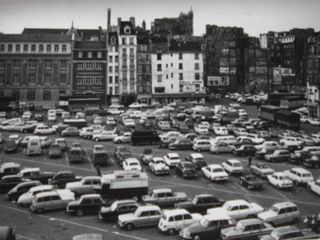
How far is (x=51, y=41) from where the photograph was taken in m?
77.2

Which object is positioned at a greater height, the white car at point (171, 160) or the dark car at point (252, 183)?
the white car at point (171, 160)

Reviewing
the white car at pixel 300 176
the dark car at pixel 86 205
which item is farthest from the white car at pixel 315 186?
the dark car at pixel 86 205

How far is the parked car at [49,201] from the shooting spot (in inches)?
924

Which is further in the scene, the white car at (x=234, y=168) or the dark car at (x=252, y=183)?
the white car at (x=234, y=168)

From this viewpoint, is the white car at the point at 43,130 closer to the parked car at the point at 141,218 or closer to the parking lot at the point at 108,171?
the parking lot at the point at 108,171

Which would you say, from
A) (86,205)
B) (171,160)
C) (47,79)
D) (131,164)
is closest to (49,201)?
(86,205)

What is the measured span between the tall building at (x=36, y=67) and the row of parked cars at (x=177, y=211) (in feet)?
172

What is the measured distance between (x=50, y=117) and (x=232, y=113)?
27547 mm

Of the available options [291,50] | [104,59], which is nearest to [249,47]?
[291,50]

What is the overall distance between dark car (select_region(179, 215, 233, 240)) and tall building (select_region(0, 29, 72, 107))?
61.7m

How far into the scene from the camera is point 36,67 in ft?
254

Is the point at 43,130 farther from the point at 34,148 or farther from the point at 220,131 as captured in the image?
the point at 220,131

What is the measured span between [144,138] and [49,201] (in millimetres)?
20089

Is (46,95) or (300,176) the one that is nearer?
(300,176)
